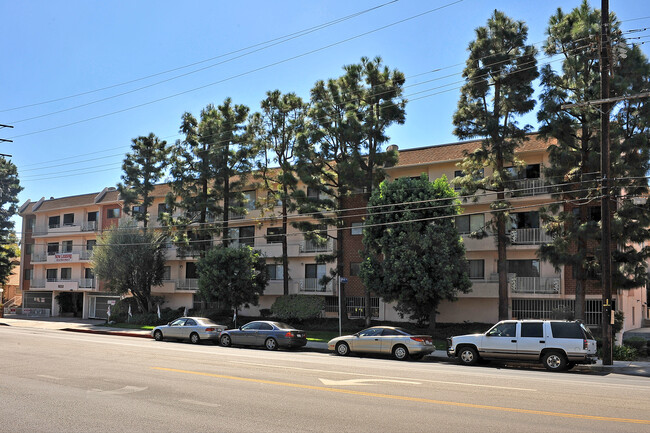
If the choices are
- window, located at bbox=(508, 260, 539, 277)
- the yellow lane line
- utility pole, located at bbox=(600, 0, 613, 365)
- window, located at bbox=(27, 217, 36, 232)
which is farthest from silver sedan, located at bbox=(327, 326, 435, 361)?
window, located at bbox=(27, 217, 36, 232)

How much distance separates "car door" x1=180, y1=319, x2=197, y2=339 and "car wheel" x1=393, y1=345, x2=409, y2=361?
10939 mm

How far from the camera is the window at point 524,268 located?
101 feet

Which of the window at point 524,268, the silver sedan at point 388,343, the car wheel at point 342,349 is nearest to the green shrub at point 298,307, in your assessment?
the window at point 524,268

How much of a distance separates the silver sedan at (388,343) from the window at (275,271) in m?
18.5

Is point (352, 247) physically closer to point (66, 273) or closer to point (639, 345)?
point (639, 345)

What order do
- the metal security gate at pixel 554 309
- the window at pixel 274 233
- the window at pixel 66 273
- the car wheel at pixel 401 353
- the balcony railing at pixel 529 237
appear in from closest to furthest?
the car wheel at pixel 401 353 → the metal security gate at pixel 554 309 → the balcony railing at pixel 529 237 → the window at pixel 274 233 → the window at pixel 66 273

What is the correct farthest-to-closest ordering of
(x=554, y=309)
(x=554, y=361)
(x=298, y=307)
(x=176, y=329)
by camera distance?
(x=298, y=307) < (x=554, y=309) < (x=176, y=329) < (x=554, y=361)

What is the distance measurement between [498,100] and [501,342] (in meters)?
13.4

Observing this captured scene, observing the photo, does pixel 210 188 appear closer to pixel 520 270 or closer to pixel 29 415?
pixel 520 270

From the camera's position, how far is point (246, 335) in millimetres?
25547

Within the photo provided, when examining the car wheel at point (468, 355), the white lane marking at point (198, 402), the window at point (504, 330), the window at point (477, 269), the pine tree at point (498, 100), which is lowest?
the car wheel at point (468, 355)

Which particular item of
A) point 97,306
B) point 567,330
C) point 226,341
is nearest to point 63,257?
point 97,306

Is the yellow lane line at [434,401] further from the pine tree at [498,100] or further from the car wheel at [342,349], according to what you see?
the pine tree at [498,100]

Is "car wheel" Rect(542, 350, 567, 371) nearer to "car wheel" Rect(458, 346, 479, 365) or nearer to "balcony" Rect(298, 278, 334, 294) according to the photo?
"car wheel" Rect(458, 346, 479, 365)
